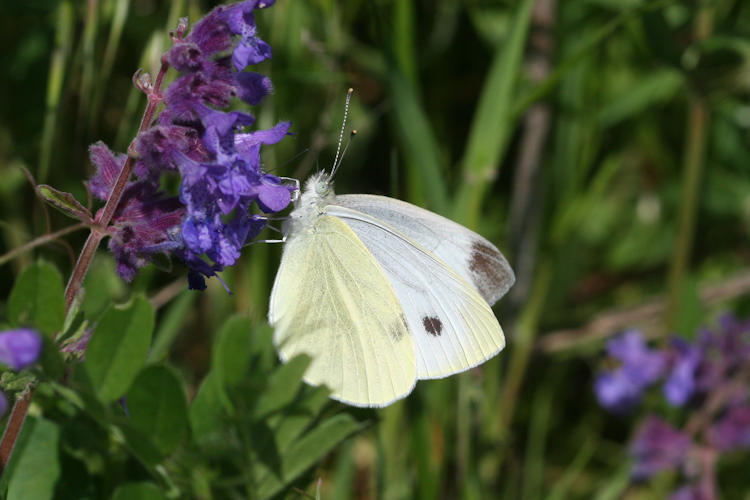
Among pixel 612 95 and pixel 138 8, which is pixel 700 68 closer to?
pixel 612 95

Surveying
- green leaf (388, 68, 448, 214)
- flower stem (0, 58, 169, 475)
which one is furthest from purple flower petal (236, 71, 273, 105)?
green leaf (388, 68, 448, 214)

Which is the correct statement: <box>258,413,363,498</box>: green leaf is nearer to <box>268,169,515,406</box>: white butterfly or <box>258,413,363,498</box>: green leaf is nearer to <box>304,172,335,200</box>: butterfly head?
<box>268,169,515,406</box>: white butterfly

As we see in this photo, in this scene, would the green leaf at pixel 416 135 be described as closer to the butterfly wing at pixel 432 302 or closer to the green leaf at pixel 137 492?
the butterfly wing at pixel 432 302

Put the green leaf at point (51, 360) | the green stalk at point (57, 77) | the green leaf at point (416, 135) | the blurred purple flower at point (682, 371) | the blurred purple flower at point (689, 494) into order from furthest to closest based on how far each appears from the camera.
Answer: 1. the blurred purple flower at point (682, 371)
2. the blurred purple flower at point (689, 494)
3. the green leaf at point (416, 135)
4. the green stalk at point (57, 77)
5. the green leaf at point (51, 360)

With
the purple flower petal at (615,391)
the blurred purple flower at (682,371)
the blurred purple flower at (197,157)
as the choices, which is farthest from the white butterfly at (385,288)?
the purple flower petal at (615,391)

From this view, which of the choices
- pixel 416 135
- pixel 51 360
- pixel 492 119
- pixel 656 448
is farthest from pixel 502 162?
pixel 51 360

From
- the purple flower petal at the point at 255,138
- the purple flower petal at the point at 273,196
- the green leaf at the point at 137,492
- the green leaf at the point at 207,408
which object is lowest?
the green leaf at the point at 137,492

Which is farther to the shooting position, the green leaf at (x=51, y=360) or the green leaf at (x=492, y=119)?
the green leaf at (x=492, y=119)

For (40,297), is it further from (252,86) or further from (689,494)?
(689,494)
